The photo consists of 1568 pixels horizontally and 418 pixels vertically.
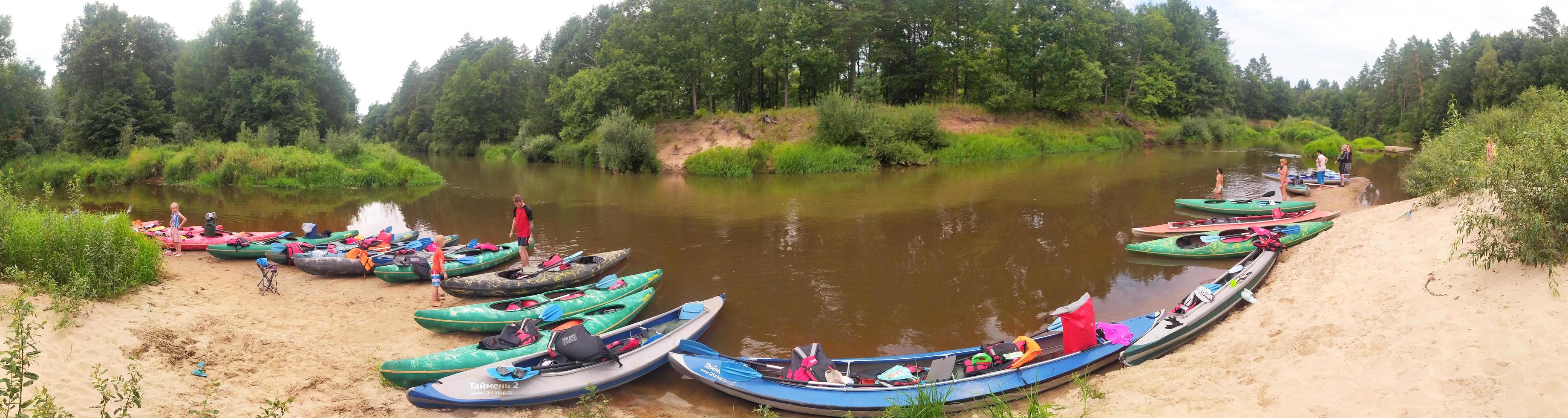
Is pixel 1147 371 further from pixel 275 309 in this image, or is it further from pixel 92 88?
pixel 92 88

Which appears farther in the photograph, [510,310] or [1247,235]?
[1247,235]

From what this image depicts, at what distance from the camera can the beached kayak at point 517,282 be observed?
1166cm

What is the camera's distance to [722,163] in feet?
117

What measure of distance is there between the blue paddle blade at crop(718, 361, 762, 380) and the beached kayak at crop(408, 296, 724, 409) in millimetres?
975

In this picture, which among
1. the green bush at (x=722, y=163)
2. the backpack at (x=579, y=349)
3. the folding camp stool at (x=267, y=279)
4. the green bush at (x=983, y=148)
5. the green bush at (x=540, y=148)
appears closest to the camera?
the backpack at (x=579, y=349)

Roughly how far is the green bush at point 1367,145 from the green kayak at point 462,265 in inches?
1843

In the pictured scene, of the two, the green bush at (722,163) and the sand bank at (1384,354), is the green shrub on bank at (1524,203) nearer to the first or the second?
the sand bank at (1384,354)

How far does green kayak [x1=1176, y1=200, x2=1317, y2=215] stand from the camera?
1762cm

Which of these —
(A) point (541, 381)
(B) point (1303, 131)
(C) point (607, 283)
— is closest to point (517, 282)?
(C) point (607, 283)

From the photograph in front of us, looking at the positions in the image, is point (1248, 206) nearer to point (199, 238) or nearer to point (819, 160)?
point (819, 160)

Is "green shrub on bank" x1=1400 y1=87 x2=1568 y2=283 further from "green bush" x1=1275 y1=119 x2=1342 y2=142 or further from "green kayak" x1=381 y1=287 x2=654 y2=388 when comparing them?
"green bush" x1=1275 y1=119 x2=1342 y2=142

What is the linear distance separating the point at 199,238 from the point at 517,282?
9.60m

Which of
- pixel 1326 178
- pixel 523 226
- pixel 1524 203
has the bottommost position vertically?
pixel 1326 178

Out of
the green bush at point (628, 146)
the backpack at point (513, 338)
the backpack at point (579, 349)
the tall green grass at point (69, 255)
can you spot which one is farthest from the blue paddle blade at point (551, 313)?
the green bush at point (628, 146)
